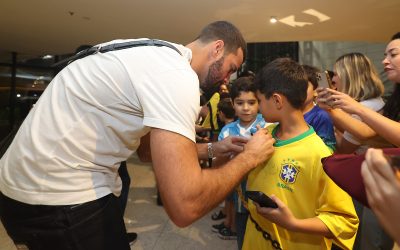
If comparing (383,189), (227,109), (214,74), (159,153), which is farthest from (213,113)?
(383,189)

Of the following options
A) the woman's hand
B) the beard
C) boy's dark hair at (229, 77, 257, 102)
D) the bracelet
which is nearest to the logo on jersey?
the bracelet

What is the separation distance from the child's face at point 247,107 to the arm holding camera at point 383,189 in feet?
5.38

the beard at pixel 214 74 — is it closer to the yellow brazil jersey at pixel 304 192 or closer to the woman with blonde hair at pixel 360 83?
the yellow brazil jersey at pixel 304 192

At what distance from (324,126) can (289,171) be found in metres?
0.73

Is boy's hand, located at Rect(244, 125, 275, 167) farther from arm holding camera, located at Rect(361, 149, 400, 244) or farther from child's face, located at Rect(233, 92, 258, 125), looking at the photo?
child's face, located at Rect(233, 92, 258, 125)

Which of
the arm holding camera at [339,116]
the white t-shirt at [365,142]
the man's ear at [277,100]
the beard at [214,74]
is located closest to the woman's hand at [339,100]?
the arm holding camera at [339,116]

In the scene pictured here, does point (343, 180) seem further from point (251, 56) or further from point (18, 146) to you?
point (251, 56)

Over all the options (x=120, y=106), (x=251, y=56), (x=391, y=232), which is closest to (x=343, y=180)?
(x=391, y=232)

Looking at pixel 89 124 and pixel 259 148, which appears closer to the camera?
pixel 89 124

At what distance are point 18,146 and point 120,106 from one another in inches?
16.8

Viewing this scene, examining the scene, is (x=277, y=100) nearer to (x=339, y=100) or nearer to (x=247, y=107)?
(x=339, y=100)

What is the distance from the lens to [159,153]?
2.88ft

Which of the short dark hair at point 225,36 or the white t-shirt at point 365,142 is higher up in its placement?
the short dark hair at point 225,36

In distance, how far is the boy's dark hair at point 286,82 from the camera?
1.30m
